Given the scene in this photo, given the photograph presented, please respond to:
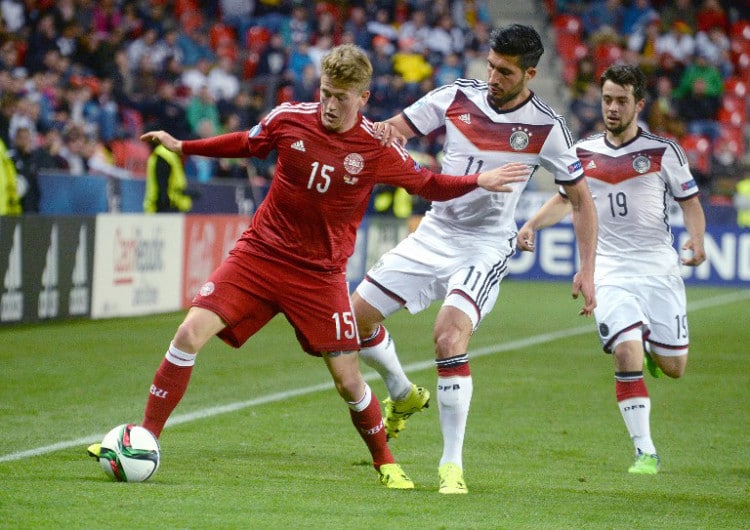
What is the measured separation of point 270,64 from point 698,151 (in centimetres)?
836

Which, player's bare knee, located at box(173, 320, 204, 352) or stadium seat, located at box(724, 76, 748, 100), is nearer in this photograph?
player's bare knee, located at box(173, 320, 204, 352)

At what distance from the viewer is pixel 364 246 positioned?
68.1 ft

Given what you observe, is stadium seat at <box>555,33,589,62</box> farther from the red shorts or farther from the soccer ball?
the soccer ball

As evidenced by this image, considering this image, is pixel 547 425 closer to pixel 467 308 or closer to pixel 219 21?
pixel 467 308

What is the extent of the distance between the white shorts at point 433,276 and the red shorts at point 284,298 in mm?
871

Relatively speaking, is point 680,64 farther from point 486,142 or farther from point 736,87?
point 486,142

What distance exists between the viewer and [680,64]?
28.7 m

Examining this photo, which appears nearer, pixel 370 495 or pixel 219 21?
pixel 370 495

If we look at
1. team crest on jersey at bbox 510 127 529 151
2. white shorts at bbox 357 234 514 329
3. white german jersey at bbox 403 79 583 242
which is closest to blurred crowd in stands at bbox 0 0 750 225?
white shorts at bbox 357 234 514 329

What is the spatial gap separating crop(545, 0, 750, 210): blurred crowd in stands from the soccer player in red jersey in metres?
19.1

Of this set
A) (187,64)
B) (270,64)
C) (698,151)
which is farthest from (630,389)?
(698,151)

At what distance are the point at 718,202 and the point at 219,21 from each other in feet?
33.4

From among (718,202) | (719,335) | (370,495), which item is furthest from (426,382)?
(718,202)

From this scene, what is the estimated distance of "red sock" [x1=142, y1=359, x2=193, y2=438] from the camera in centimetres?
621
